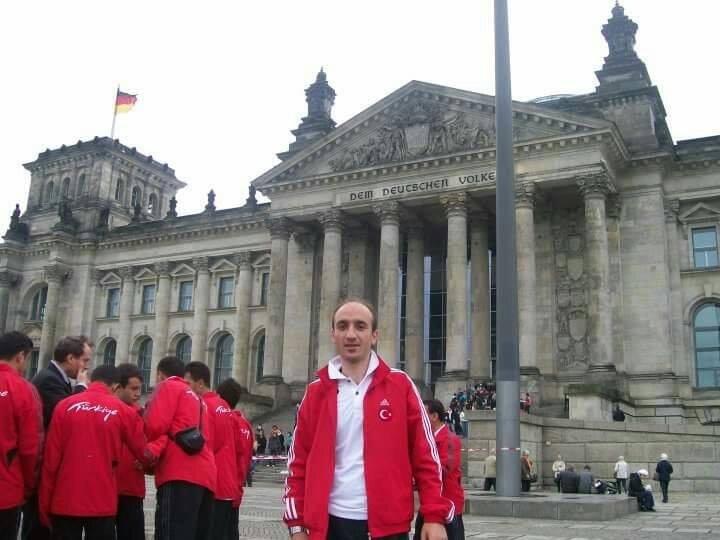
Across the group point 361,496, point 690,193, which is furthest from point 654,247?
point 361,496

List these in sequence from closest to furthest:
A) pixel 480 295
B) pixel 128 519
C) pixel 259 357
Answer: pixel 128 519
pixel 480 295
pixel 259 357

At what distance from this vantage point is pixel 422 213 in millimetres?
41938

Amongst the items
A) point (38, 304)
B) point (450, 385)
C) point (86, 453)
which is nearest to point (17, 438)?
point (86, 453)

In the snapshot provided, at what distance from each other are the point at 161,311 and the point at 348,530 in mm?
50456

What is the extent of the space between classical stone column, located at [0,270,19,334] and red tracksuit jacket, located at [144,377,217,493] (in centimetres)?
5583

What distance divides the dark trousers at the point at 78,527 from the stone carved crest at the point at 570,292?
3254cm

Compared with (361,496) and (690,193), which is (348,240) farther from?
(361,496)

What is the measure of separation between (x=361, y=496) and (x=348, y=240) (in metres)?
39.7

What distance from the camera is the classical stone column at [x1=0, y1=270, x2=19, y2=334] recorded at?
5731 cm

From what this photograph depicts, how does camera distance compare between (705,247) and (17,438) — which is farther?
(705,247)

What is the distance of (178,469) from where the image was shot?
6.77 metres

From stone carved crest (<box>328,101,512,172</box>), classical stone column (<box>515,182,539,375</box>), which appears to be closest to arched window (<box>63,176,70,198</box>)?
stone carved crest (<box>328,101,512,172</box>)

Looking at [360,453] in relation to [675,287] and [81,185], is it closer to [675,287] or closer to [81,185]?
[675,287]

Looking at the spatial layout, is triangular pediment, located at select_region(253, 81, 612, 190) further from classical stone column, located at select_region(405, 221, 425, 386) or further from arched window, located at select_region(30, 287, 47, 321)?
arched window, located at select_region(30, 287, 47, 321)
